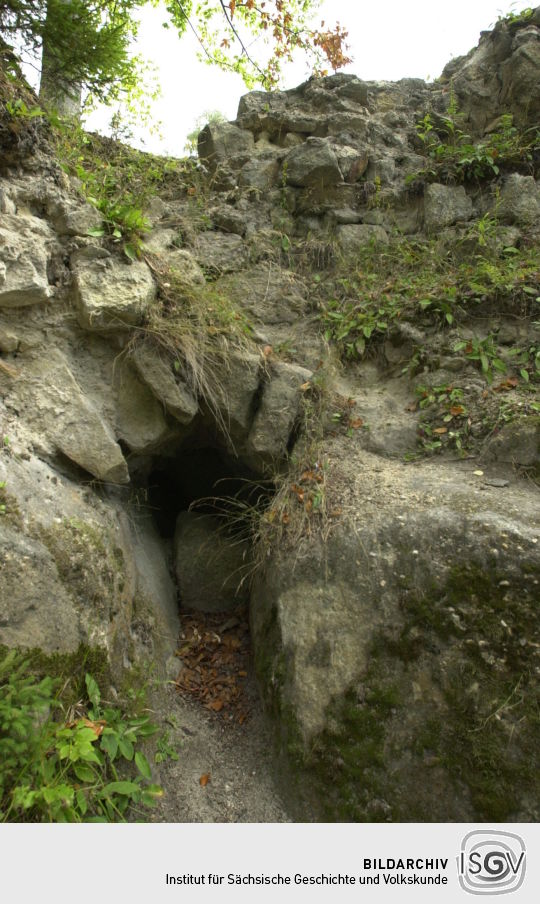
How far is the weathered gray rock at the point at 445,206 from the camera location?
520 centimetres

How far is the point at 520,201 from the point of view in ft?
16.6

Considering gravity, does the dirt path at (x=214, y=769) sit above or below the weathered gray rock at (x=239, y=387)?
below

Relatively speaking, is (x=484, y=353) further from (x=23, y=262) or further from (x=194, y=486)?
(x=23, y=262)

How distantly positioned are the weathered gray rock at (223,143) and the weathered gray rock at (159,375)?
3.32 metres

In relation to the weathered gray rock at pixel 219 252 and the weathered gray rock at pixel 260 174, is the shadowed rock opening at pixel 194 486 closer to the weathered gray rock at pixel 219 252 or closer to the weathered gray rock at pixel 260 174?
the weathered gray rock at pixel 219 252

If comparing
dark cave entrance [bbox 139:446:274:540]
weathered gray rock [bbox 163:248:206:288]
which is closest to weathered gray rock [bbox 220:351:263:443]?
dark cave entrance [bbox 139:446:274:540]

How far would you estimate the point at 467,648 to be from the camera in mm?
2693

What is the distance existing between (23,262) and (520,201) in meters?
4.70

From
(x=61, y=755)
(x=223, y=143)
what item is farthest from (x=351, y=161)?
(x=61, y=755)

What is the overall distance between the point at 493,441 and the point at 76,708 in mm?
2995

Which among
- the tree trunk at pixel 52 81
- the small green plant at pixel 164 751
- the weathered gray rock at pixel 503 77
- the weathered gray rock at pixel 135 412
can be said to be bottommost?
the small green plant at pixel 164 751

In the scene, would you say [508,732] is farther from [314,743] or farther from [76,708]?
[76,708]
